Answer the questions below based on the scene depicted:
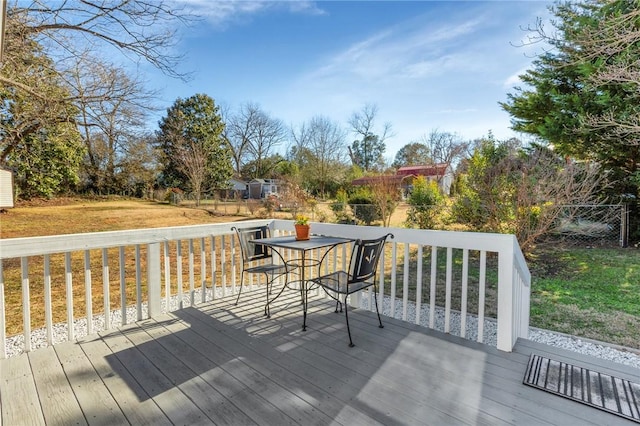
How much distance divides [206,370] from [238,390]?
33cm

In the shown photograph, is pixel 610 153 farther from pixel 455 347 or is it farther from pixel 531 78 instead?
pixel 455 347

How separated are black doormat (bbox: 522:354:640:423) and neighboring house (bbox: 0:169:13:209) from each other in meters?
2.69

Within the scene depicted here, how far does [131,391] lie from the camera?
70.3 inches

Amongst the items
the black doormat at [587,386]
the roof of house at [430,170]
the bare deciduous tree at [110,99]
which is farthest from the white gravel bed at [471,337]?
the roof of house at [430,170]

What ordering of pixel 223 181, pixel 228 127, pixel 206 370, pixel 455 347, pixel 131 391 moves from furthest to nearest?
pixel 228 127 < pixel 223 181 < pixel 455 347 < pixel 206 370 < pixel 131 391

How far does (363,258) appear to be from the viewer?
2.49m

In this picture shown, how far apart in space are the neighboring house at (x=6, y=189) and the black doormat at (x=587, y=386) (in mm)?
2688

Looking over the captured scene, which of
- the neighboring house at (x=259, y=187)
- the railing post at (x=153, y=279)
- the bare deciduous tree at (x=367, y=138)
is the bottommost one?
the railing post at (x=153, y=279)

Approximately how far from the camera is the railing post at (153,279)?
285cm

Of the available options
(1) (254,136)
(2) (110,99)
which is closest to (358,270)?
(2) (110,99)

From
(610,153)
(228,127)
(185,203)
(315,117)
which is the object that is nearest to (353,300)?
(610,153)

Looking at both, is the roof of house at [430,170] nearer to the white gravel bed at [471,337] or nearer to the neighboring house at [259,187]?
the neighboring house at [259,187]

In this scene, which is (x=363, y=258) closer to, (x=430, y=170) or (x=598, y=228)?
(x=598, y=228)

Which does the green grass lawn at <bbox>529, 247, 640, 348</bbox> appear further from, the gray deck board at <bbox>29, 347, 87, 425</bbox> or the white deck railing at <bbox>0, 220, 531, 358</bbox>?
the gray deck board at <bbox>29, 347, 87, 425</bbox>
